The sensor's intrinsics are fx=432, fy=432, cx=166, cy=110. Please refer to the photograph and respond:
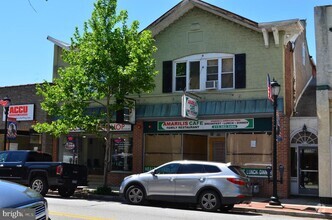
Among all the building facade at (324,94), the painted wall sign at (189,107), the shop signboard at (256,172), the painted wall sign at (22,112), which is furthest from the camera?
the painted wall sign at (22,112)

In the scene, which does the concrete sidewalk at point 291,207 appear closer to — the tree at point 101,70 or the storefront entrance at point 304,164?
the storefront entrance at point 304,164

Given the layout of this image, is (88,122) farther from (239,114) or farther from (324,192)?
(324,192)

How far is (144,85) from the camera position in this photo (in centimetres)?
1838

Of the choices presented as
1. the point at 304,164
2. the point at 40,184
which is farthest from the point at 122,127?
the point at 304,164

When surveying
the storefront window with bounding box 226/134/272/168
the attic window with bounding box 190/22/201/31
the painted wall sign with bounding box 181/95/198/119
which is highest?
the attic window with bounding box 190/22/201/31

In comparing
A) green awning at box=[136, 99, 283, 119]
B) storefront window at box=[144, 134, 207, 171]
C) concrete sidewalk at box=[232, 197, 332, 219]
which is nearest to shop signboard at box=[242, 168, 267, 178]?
concrete sidewalk at box=[232, 197, 332, 219]

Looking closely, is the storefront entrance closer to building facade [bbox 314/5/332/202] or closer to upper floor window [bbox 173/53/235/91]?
building facade [bbox 314/5/332/202]

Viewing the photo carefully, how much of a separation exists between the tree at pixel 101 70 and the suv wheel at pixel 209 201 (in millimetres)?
5773

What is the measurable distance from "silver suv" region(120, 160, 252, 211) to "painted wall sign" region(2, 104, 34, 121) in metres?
11.6

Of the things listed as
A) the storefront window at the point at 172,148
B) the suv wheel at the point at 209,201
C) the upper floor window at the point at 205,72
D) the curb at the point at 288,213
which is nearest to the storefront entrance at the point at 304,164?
the upper floor window at the point at 205,72

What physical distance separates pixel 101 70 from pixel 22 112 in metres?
9.07

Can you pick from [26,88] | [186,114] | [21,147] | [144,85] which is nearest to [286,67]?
[186,114]

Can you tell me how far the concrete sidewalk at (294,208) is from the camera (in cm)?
1361

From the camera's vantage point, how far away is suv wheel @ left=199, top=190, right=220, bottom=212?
13.4 meters
